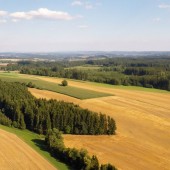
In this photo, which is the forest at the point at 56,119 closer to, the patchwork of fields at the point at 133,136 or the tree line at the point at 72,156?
the patchwork of fields at the point at 133,136

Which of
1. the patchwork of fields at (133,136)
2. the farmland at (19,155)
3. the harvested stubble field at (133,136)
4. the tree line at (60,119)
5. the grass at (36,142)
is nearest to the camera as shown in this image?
the farmland at (19,155)

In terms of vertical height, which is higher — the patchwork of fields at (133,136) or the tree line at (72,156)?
the tree line at (72,156)

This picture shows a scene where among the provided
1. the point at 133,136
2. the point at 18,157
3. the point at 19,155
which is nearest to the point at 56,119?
the point at 133,136

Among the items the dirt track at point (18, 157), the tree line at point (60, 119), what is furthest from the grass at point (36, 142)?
the tree line at point (60, 119)

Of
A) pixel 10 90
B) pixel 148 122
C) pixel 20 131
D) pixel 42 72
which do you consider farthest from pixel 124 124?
pixel 42 72

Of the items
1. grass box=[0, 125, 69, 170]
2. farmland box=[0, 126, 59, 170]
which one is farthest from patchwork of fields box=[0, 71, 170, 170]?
farmland box=[0, 126, 59, 170]

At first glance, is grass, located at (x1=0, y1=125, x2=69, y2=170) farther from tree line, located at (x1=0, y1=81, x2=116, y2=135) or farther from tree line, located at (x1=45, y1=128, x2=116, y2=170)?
tree line, located at (x1=0, y1=81, x2=116, y2=135)
